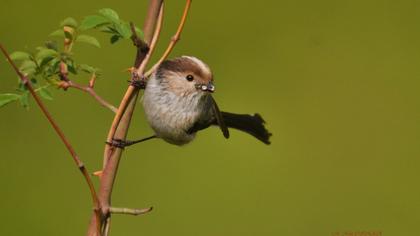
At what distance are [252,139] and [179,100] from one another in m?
1.13

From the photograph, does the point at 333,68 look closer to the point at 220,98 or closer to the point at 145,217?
the point at 220,98

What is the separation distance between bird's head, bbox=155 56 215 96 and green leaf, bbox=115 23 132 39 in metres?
0.55

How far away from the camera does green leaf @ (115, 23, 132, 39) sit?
3.32 feet

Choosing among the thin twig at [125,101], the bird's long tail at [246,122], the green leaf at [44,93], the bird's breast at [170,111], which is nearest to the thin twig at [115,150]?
the thin twig at [125,101]

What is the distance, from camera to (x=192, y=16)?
3.04 m

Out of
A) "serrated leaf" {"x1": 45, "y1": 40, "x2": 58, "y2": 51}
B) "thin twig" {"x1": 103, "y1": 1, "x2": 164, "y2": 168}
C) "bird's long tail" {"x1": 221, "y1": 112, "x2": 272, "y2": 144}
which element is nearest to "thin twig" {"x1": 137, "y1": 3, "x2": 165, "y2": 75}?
"thin twig" {"x1": 103, "y1": 1, "x2": 164, "y2": 168}

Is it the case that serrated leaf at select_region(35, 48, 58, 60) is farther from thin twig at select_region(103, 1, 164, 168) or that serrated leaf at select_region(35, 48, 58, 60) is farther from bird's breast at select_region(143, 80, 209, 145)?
bird's breast at select_region(143, 80, 209, 145)

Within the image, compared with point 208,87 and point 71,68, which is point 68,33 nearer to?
point 71,68

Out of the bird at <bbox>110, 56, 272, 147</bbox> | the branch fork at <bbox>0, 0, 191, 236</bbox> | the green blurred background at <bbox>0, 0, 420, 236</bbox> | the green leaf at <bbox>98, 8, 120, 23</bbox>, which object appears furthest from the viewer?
the green blurred background at <bbox>0, 0, 420, 236</bbox>

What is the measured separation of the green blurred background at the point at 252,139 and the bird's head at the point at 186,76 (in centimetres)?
81

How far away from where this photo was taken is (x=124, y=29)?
103 centimetres

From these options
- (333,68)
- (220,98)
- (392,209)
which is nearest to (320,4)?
(333,68)

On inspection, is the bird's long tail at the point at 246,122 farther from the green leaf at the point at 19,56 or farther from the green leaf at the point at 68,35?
the green leaf at the point at 19,56

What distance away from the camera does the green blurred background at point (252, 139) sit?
2.46 m
